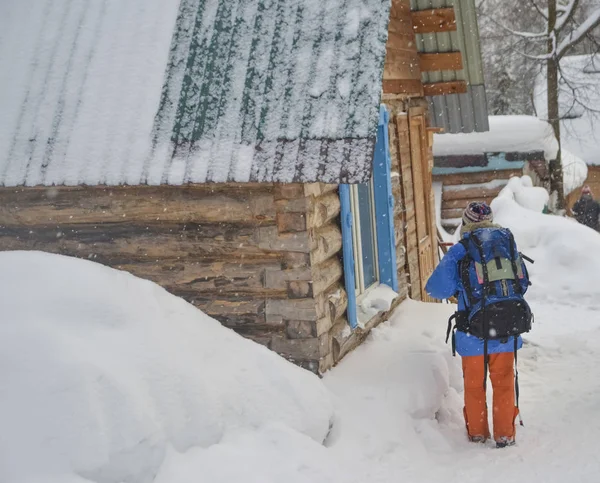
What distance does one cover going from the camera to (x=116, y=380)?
3.73 meters

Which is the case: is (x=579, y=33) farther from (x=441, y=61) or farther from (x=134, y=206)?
(x=134, y=206)

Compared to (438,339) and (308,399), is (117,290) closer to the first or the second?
(308,399)

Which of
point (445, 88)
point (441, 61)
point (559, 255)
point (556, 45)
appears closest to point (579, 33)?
point (556, 45)

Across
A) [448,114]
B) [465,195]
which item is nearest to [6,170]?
[448,114]

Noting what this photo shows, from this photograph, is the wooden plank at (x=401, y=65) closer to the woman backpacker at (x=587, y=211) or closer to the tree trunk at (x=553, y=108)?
the tree trunk at (x=553, y=108)

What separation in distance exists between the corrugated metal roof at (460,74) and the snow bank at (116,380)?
5465 mm

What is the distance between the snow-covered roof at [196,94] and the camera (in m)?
5.12

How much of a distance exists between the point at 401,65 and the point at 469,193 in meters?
8.74

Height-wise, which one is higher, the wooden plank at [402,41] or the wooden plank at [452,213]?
the wooden plank at [402,41]

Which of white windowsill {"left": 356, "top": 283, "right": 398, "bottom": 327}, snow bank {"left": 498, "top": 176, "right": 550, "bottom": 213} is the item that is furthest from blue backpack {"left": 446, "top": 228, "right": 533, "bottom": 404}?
snow bank {"left": 498, "top": 176, "right": 550, "bottom": 213}

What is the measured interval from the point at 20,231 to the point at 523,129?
42.0 ft

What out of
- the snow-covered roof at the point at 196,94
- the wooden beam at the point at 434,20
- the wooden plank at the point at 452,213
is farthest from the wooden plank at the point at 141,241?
the wooden plank at the point at 452,213

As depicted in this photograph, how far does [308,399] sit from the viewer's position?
468 cm

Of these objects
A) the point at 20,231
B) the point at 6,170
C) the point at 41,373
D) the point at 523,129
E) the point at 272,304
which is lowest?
the point at 41,373
